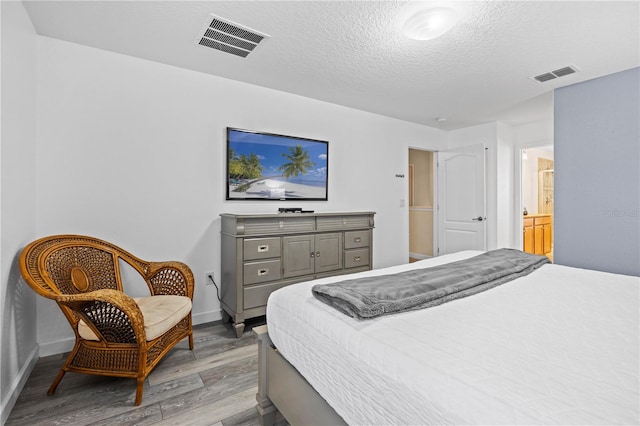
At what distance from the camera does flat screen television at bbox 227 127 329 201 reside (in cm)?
314

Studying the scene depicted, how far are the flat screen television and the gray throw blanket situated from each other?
197cm

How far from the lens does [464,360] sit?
0.88m

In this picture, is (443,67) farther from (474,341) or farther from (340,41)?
(474,341)

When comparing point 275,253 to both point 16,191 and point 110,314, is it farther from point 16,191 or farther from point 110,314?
point 16,191

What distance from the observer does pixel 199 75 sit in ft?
9.71

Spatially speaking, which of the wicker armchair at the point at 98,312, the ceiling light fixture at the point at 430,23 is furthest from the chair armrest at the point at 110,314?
the ceiling light fixture at the point at 430,23

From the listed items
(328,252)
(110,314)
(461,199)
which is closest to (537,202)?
(461,199)

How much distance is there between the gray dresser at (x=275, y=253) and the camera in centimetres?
273

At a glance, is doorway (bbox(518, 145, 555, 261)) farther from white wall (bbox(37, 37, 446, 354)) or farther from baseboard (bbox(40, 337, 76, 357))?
baseboard (bbox(40, 337, 76, 357))

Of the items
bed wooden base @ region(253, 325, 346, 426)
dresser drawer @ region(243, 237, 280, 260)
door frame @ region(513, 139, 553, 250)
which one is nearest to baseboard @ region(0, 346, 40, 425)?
bed wooden base @ region(253, 325, 346, 426)

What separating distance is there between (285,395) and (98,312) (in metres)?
1.24

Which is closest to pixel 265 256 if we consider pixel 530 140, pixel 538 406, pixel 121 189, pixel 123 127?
pixel 121 189

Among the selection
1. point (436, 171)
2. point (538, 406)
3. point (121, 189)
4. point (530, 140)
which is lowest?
point (538, 406)

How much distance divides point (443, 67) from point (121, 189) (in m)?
3.06
